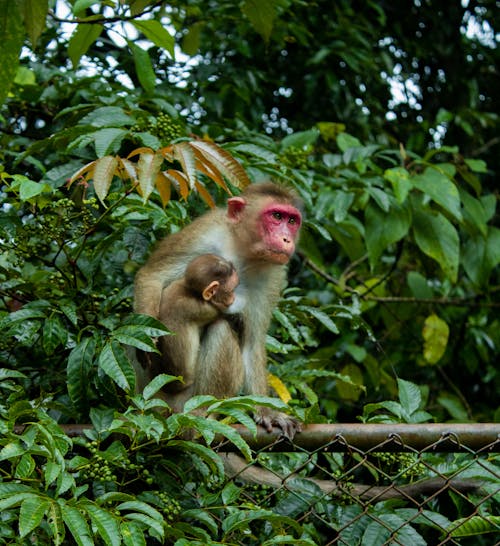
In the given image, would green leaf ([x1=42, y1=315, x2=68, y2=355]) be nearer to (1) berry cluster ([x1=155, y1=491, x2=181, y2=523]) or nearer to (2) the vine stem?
(1) berry cluster ([x1=155, y1=491, x2=181, y2=523])

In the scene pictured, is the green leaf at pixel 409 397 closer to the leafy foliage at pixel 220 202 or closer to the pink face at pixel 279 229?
the leafy foliage at pixel 220 202

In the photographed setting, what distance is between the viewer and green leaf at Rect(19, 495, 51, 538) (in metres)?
2.34

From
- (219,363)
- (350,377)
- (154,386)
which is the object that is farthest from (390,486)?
(350,377)

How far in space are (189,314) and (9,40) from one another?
2.53 meters

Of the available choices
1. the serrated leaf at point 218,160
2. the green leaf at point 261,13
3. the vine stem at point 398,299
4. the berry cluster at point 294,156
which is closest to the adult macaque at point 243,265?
the berry cluster at point 294,156

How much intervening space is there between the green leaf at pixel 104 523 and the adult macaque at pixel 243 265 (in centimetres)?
177

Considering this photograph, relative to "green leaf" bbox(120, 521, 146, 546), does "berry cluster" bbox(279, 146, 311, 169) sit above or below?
above

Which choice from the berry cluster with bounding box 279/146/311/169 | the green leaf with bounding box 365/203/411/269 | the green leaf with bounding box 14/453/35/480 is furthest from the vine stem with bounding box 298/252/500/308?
the green leaf with bounding box 14/453/35/480

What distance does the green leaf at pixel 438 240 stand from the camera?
561 cm

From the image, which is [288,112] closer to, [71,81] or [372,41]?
[372,41]

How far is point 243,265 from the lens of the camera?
4.88 metres

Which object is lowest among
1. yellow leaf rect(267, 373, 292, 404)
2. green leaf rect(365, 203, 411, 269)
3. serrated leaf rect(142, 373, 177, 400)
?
yellow leaf rect(267, 373, 292, 404)

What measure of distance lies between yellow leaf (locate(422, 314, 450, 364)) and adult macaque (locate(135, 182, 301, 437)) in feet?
6.97

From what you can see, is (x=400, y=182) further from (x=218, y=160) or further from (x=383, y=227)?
(x=218, y=160)
